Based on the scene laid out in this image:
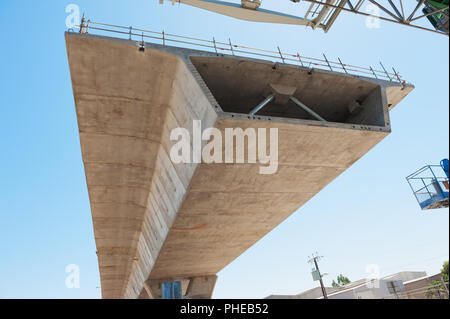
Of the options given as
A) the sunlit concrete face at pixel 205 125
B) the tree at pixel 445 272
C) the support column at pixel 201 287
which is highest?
the tree at pixel 445 272

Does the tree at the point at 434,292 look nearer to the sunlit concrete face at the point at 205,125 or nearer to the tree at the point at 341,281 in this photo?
the sunlit concrete face at the point at 205,125

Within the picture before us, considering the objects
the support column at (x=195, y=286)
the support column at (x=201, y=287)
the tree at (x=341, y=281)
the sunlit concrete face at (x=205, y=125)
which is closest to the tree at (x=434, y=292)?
the support column at (x=201, y=287)

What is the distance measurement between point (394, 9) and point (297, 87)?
276 inches

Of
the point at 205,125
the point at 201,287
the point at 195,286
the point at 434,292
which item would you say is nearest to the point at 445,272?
the point at 434,292

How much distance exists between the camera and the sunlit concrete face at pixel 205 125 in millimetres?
9750

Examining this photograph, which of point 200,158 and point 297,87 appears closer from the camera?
point 200,158

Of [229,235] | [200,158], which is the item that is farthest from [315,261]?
[200,158]

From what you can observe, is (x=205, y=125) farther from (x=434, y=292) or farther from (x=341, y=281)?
(x=341, y=281)

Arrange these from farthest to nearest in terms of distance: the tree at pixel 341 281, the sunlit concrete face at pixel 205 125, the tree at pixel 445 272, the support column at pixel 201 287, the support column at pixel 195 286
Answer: the tree at pixel 341 281, the tree at pixel 445 272, the support column at pixel 201 287, the support column at pixel 195 286, the sunlit concrete face at pixel 205 125

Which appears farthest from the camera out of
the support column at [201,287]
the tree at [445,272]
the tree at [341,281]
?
the tree at [341,281]

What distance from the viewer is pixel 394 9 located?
555 inches

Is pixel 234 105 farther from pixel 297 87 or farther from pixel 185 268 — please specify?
pixel 185 268

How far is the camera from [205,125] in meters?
9.52
